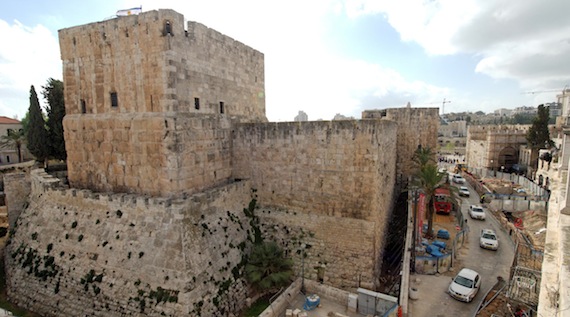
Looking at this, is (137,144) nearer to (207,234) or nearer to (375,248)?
(207,234)

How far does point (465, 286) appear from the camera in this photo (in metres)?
10.3

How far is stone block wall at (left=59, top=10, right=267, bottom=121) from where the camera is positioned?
399 inches

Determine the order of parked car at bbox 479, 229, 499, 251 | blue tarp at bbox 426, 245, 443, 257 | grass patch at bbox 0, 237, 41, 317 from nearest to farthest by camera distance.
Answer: grass patch at bbox 0, 237, 41, 317 < blue tarp at bbox 426, 245, 443, 257 < parked car at bbox 479, 229, 499, 251

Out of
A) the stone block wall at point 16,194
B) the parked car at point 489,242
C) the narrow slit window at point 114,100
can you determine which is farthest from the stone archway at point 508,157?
the stone block wall at point 16,194

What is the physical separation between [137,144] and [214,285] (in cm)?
566

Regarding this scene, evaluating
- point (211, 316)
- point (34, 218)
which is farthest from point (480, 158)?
point (34, 218)

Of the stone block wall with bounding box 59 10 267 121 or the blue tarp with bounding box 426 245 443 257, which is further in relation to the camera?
the blue tarp with bounding box 426 245 443 257

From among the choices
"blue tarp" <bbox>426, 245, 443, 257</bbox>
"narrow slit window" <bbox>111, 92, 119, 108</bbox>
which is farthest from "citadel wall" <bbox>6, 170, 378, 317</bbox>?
"blue tarp" <bbox>426, 245, 443, 257</bbox>

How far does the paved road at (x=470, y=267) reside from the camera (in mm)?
9661

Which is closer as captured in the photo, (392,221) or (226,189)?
(226,189)

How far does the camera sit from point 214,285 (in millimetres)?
9234

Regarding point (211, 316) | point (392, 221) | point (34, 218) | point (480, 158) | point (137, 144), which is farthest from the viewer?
point (480, 158)

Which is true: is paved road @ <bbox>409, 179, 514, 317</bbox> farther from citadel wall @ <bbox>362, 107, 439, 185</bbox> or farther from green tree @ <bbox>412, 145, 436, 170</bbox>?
citadel wall @ <bbox>362, 107, 439, 185</bbox>

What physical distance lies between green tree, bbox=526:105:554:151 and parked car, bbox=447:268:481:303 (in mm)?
27382
